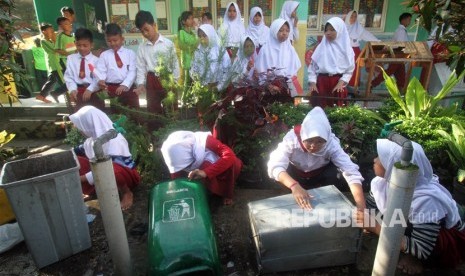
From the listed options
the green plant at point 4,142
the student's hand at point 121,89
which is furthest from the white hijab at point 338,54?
the green plant at point 4,142

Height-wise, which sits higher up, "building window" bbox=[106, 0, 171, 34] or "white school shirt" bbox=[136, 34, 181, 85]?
"building window" bbox=[106, 0, 171, 34]

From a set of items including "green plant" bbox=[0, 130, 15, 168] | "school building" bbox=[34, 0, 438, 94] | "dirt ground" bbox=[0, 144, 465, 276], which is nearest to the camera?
"dirt ground" bbox=[0, 144, 465, 276]

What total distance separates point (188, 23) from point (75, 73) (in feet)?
6.79

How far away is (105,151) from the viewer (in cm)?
296

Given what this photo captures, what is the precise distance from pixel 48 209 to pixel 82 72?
287cm

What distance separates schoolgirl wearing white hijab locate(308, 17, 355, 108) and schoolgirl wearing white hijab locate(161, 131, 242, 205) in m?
2.11

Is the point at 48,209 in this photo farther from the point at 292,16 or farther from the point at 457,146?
the point at 292,16

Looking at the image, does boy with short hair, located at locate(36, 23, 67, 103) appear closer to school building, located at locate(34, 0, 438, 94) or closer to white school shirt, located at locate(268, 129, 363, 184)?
school building, located at locate(34, 0, 438, 94)

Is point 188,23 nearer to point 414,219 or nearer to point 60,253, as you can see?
point 60,253

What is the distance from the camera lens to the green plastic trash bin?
1948 millimetres

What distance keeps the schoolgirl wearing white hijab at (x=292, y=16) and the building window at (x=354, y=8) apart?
141 centimetres

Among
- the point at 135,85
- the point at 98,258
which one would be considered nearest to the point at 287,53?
the point at 135,85

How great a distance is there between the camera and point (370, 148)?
347cm

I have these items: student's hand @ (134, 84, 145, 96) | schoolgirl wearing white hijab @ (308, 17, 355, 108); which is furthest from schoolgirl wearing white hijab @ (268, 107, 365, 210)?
student's hand @ (134, 84, 145, 96)
